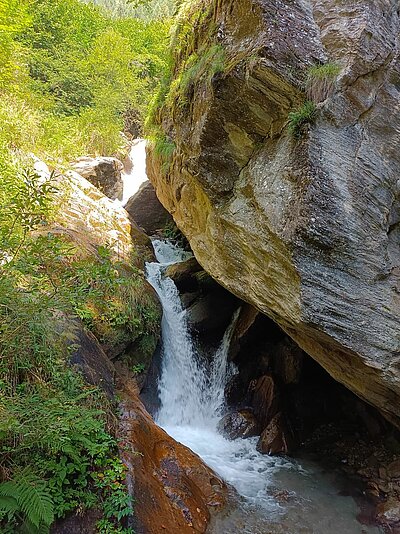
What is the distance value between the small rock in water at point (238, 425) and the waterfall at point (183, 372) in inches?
10.1

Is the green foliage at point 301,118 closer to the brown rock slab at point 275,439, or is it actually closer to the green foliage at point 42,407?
the green foliage at point 42,407

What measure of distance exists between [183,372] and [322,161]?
519 cm

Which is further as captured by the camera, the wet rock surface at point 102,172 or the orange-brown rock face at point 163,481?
the wet rock surface at point 102,172

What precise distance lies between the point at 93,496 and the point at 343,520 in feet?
11.8

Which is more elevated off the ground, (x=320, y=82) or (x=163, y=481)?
(x=320, y=82)

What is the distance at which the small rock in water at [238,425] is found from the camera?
7.42m

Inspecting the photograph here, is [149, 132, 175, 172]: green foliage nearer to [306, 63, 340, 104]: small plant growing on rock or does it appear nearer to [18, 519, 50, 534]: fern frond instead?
[306, 63, 340, 104]: small plant growing on rock

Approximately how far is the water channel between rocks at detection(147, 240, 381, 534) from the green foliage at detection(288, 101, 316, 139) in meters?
4.86

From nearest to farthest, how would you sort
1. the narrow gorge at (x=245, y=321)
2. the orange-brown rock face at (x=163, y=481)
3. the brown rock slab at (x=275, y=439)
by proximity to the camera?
the narrow gorge at (x=245, y=321) < the orange-brown rock face at (x=163, y=481) < the brown rock slab at (x=275, y=439)

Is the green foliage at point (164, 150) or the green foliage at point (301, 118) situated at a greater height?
the green foliage at point (301, 118)

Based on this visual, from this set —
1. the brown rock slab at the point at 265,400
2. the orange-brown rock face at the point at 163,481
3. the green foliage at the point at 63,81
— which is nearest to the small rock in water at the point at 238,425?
the brown rock slab at the point at 265,400

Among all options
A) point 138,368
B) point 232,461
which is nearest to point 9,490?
point 138,368

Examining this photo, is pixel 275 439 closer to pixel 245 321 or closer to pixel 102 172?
pixel 245 321

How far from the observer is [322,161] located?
4.58 m
